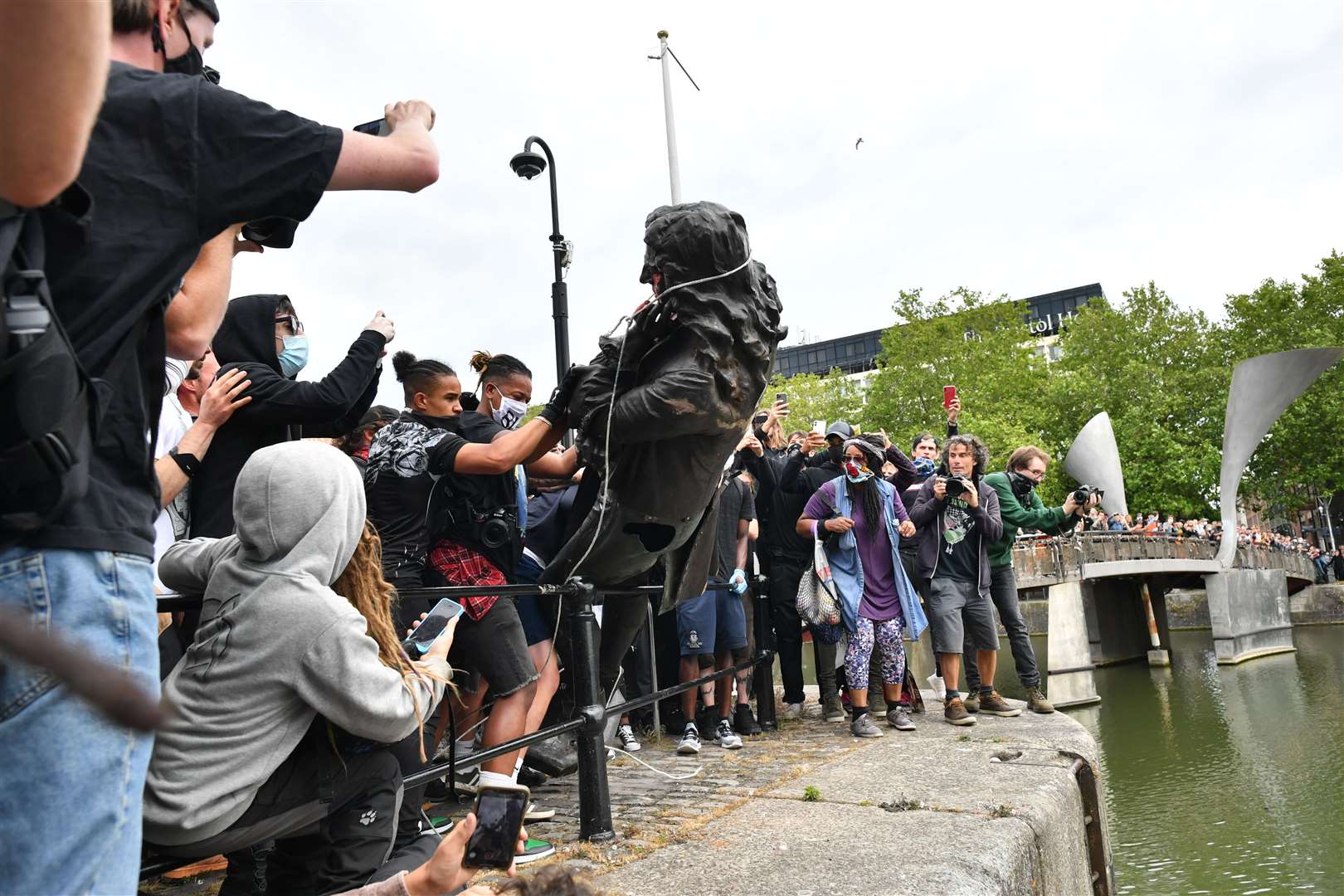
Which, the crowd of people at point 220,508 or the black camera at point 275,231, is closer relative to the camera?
the crowd of people at point 220,508

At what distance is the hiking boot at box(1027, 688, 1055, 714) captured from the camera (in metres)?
6.64

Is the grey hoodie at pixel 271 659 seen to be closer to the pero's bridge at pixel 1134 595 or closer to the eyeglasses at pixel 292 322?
the eyeglasses at pixel 292 322

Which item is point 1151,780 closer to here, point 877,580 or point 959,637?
point 959,637

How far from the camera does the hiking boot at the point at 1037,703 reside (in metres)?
6.64

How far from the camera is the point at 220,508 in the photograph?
3049 millimetres

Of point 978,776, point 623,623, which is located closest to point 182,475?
point 623,623

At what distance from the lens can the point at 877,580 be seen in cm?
622

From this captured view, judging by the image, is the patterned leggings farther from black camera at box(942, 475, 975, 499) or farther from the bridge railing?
the bridge railing

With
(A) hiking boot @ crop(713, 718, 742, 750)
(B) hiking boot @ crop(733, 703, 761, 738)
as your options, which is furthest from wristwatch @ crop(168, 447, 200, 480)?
(B) hiking boot @ crop(733, 703, 761, 738)

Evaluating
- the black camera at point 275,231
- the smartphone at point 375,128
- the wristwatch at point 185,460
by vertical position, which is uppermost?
the smartphone at point 375,128

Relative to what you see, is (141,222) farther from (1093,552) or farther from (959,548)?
(1093,552)

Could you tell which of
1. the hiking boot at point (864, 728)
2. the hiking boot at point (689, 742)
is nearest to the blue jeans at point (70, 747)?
the hiking boot at point (689, 742)

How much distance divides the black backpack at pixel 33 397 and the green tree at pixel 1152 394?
3514 cm

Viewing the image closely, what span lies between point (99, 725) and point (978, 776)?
372 cm
